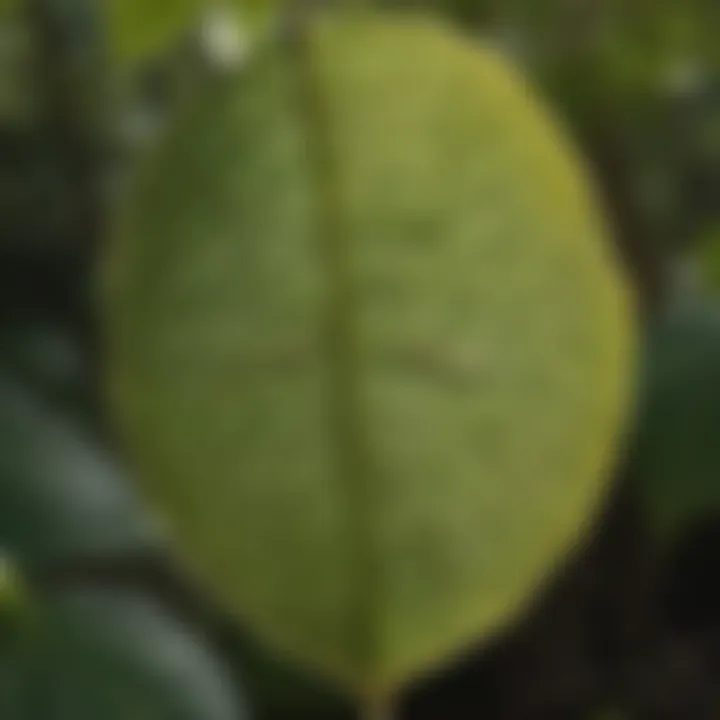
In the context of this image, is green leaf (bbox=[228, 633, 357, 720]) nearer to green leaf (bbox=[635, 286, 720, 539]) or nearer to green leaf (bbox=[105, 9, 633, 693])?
green leaf (bbox=[635, 286, 720, 539])

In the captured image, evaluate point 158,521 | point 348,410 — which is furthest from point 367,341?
point 158,521

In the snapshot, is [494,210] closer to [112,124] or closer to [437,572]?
[437,572]

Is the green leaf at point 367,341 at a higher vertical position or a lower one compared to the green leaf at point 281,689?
lower

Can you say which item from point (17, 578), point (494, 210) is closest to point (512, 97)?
point (494, 210)

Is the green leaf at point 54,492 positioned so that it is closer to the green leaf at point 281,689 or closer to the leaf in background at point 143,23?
the green leaf at point 281,689

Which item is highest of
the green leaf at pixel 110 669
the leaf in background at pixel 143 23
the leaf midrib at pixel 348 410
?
the leaf in background at pixel 143 23

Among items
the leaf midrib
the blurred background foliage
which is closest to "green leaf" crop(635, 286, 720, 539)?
the blurred background foliage

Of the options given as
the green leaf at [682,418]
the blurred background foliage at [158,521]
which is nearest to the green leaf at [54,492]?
the blurred background foliage at [158,521]
